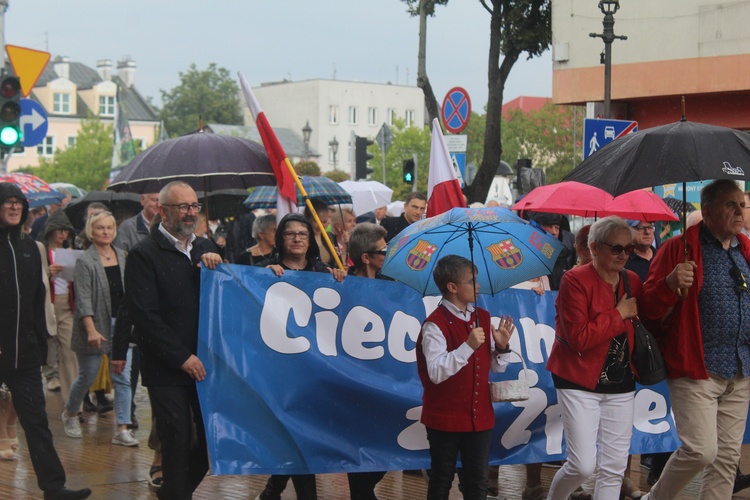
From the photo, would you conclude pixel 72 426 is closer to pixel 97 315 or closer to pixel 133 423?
pixel 133 423

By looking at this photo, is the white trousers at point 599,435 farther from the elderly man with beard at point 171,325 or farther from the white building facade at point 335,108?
the white building facade at point 335,108

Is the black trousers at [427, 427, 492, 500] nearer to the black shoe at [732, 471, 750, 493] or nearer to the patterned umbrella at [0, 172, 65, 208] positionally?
the black shoe at [732, 471, 750, 493]

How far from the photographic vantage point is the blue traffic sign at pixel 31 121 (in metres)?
15.5

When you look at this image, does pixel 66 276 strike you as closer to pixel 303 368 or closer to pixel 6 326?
pixel 6 326

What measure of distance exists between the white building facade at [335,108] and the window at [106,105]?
14.2 meters

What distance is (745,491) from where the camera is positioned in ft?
27.3

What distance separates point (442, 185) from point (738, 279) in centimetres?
244

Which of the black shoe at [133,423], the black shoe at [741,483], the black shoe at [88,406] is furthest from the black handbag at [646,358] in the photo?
the black shoe at [88,406]

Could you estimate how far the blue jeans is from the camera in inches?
391

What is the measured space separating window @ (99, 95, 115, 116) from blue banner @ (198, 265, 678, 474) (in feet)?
325

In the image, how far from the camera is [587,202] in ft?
25.4

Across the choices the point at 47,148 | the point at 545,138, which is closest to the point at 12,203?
the point at 545,138

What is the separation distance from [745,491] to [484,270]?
9.88 feet

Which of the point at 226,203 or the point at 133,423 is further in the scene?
the point at 226,203
